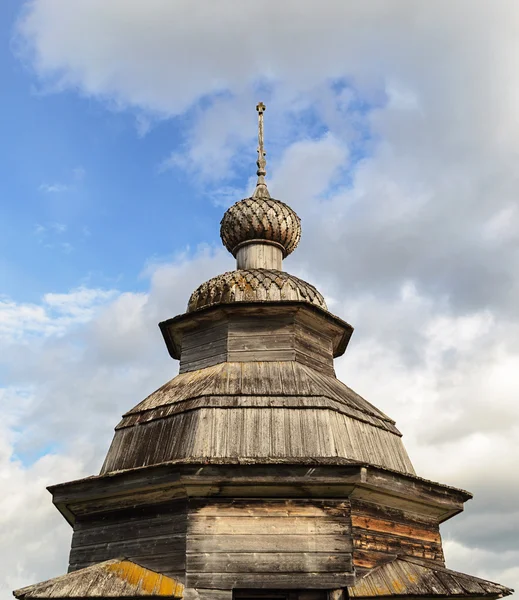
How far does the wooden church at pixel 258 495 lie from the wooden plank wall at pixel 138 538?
24 millimetres

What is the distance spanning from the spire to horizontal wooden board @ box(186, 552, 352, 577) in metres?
8.61

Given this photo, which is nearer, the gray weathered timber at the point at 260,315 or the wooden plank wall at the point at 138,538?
the wooden plank wall at the point at 138,538

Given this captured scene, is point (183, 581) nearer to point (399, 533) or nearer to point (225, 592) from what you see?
point (225, 592)

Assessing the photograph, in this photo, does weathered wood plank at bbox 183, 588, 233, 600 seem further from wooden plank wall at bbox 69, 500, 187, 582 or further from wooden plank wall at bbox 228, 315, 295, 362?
wooden plank wall at bbox 228, 315, 295, 362

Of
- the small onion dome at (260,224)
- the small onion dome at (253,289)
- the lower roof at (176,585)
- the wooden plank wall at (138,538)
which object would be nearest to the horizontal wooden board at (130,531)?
the wooden plank wall at (138,538)

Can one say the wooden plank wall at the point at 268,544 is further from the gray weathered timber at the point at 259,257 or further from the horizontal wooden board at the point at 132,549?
the gray weathered timber at the point at 259,257

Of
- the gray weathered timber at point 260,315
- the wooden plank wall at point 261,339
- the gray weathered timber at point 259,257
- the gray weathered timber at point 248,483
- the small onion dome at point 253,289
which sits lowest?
the gray weathered timber at point 248,483

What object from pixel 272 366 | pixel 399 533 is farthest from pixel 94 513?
pixel 399 533

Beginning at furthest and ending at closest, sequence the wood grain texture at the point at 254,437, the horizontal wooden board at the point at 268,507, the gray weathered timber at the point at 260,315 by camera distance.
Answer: the gray weathered timber at the point at 260,315 → the wood grain texture at the point at 254,437 → the horizontal wooden board at the point at 268,507

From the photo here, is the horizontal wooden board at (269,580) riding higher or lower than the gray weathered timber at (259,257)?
lower

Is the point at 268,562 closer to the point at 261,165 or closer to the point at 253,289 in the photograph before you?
the point at 253,289

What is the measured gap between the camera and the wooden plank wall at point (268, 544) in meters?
8.66

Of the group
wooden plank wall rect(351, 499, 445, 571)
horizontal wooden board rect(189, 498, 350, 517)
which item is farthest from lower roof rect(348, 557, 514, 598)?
horizontal wooden board rect(189, 498, 350, 517)

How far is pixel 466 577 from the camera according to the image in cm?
895
